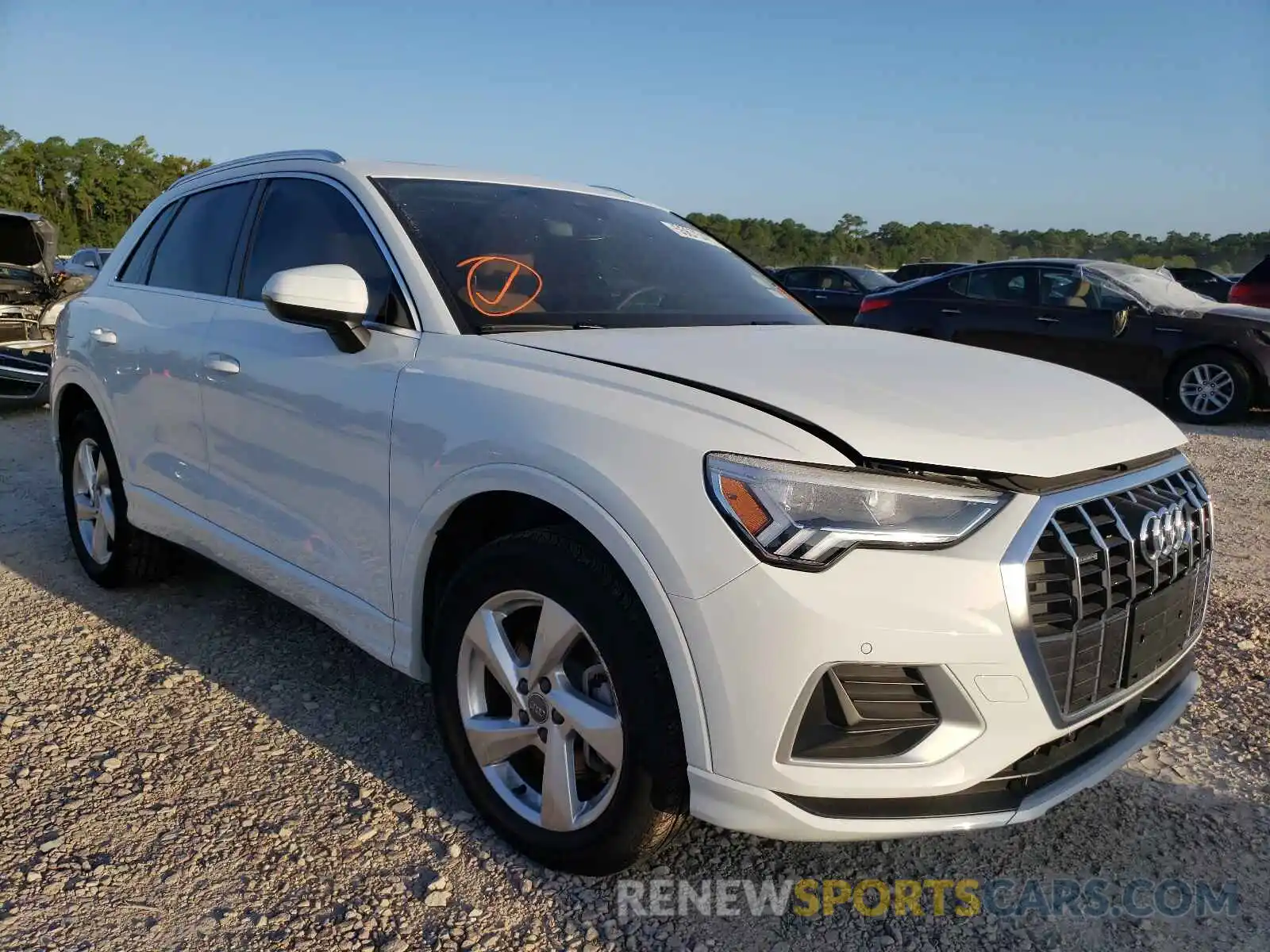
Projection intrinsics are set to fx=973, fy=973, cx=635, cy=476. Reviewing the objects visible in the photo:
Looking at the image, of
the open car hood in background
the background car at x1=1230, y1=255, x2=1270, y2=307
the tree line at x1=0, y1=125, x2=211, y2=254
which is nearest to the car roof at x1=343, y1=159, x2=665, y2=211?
the open car hood in background

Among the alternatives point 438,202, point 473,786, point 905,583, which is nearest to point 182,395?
point 438,202

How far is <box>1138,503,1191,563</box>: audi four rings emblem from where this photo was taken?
6.48ft

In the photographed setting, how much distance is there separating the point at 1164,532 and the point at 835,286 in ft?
47.3

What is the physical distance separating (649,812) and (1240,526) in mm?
4536

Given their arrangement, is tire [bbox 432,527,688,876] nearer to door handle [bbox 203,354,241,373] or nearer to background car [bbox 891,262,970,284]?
door handle [bbox 203,354,241,373]

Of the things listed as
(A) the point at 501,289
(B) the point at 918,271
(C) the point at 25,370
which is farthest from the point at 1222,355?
(B) the point at 918,271

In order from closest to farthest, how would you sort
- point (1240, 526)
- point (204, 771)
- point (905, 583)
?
1. point (905, 583)
2. point (204, 771)
3. point (1240, 526)

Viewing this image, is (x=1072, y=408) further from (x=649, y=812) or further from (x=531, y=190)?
(x=531, y=190)

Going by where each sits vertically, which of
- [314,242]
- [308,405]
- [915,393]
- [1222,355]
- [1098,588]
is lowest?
[1222,355]

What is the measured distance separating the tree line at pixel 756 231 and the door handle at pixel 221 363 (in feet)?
119

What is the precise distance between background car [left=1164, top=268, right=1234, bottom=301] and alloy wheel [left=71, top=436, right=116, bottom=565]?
17137 mm

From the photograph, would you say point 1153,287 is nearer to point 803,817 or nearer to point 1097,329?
point 1097,329

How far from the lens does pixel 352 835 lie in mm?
2408

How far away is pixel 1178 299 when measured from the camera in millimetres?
9023
